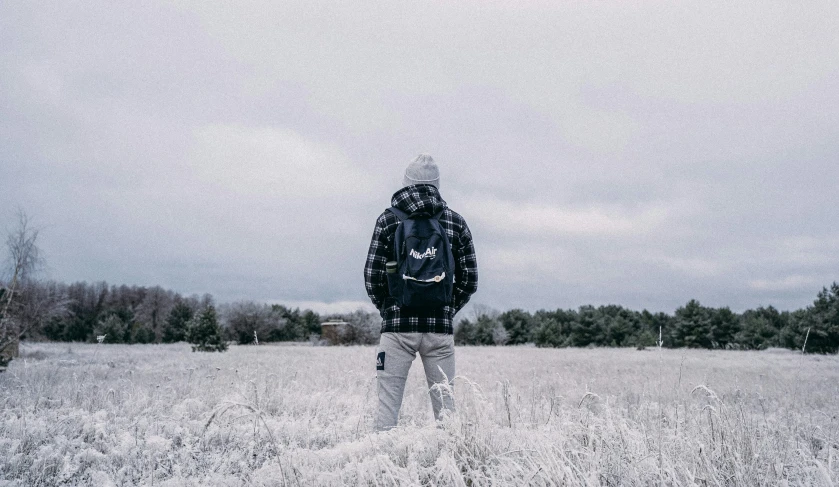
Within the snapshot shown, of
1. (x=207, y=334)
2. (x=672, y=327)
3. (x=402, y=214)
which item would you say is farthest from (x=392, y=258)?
(x=672, y=327)

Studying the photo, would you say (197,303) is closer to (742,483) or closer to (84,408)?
(84,408)

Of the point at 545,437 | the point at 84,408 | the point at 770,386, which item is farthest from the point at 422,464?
the point at 770,386

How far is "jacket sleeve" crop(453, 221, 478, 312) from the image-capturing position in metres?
4.56

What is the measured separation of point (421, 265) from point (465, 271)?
75 centimetres

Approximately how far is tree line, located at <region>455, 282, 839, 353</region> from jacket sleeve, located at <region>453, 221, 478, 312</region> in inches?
1148

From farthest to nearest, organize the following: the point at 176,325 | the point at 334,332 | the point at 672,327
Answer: the point at 176,325 < the point at 334,332 < the point at 672,327

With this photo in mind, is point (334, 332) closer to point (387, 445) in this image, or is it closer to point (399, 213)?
point (399, 213)

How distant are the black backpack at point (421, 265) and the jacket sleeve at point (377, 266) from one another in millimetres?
125

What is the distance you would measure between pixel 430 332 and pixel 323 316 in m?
69.5

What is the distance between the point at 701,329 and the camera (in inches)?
1543

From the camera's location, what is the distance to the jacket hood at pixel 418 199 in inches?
164

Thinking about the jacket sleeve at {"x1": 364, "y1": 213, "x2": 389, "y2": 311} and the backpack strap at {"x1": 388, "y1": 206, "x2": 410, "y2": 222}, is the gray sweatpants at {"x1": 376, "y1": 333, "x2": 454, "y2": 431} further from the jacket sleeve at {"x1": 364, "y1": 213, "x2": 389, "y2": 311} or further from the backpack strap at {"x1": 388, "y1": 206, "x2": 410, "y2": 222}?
the backpack strap at {"x1": 388, "y1": 206, "x2": 410, "y2": 222}

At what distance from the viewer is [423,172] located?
4422mm

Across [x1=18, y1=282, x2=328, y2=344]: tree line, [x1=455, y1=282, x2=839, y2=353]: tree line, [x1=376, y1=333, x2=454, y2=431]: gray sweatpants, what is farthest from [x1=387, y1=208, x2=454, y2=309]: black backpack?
[x1=18, y1=282, x2=328, y2=344]: tree line
